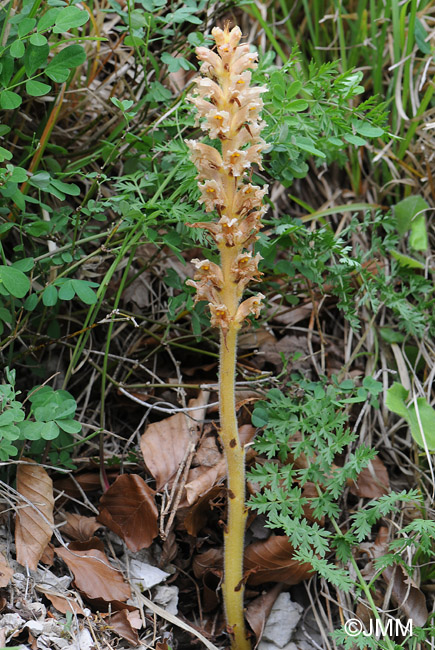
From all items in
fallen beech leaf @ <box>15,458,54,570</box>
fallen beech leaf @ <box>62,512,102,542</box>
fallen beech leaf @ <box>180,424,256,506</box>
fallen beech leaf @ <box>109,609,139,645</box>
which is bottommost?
fallen beech leaf @ <box>109,609,139,645</box>

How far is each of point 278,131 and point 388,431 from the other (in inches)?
46.4

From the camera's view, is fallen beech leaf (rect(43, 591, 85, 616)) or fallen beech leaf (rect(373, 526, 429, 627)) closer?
fallen beech leaf (rect(43, 591, 85, 616))

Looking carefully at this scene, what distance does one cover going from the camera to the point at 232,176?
62.2 inches

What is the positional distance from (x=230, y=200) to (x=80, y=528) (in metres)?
1.15

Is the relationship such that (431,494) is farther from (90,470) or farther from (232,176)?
(232,176)

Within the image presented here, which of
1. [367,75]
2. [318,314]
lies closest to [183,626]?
[318,314]

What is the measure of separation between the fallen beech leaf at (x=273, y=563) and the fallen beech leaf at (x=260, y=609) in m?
0.04

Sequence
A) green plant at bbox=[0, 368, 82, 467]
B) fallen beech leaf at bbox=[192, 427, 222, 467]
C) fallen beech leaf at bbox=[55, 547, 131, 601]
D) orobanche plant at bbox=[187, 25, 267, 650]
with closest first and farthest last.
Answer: orobanche plant at bbox=[187, 25, 267, 650], green plant at bbox=[0, 368, 82, 467], fallen beech leaf at bbox=[55, 547, 131, 601], fallen beech leaf at bbox=[192, 427, 222, 467]

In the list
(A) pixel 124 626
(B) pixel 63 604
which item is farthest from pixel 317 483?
(B) pixel 63 604

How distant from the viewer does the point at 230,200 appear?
62.3 inches

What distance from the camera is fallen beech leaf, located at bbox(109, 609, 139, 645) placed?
5.63ft

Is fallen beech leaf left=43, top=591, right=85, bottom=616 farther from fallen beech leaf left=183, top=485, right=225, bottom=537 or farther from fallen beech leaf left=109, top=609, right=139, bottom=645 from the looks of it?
fallen beech leaf left=183, top=485, right=225, bottom=537

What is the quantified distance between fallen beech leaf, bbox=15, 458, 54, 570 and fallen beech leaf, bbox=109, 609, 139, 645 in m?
0.27

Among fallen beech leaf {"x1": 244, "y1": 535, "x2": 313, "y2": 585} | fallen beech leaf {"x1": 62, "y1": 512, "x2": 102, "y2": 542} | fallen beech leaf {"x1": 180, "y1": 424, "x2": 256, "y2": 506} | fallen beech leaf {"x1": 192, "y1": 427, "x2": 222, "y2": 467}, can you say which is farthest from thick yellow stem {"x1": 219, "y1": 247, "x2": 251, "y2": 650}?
fallen beech leaf {"x1": 62, "y1": 512, "x2": 102, "y2": 542}
